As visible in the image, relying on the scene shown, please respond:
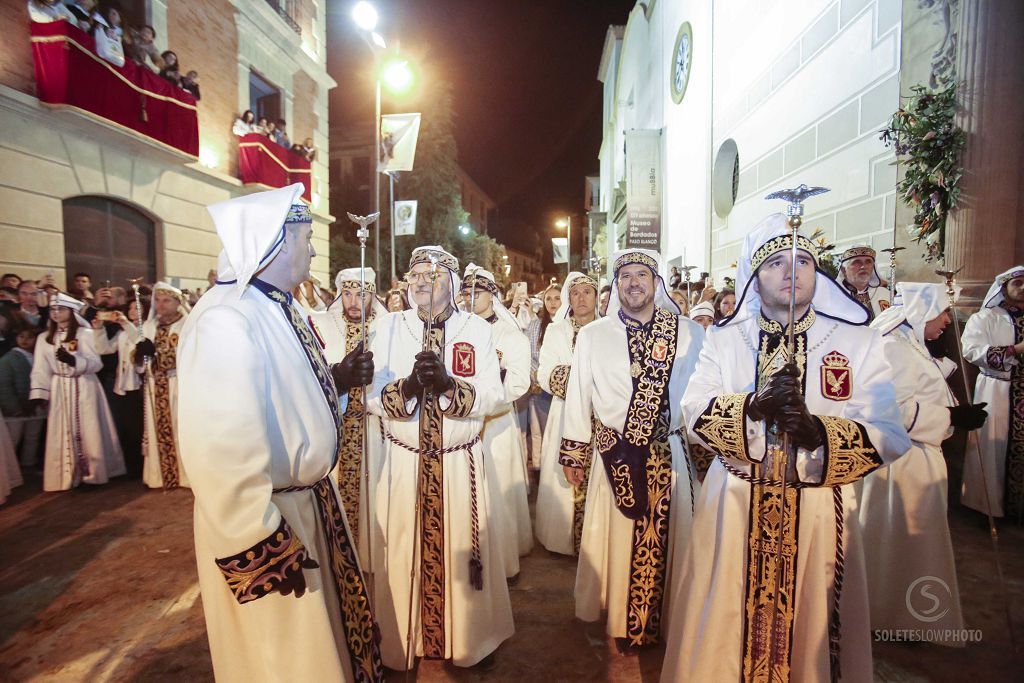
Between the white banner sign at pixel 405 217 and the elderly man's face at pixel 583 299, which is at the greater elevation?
the white banner sign at pixel 405 217

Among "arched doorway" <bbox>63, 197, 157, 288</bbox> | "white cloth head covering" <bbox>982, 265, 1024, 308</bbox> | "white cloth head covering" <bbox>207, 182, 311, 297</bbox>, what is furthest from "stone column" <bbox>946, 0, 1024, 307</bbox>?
"arched doorway" <bbox>63, 197, 157, 288</bbox>

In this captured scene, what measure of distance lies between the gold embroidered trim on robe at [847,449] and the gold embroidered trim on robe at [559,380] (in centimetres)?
271

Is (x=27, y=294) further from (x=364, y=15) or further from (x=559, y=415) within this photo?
(x=559, y=415)

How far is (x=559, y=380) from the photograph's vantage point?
16.3 feet

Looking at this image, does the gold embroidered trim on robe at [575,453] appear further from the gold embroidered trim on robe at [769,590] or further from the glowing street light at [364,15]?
the glowing street light at [364,15]

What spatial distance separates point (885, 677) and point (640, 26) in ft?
75.6

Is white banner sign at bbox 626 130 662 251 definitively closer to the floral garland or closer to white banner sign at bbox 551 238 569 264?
white banner sign at bbox 551 238 569 264

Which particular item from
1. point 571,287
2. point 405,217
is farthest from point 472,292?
point 405,217

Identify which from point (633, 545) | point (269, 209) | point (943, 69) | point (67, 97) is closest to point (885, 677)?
point (633, 545)

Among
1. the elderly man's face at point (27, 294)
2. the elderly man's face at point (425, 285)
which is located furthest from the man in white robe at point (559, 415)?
the elderly man's face at point (27, 294)

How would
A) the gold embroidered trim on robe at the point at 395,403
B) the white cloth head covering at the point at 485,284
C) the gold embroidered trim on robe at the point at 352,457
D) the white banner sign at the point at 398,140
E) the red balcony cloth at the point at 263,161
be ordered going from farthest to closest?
the red balcony cloth at the point at 263,161 → the white banner sign at the point at 398,140 → the white cloth head covering at the point at 485,284 → the gold embroidered trim on robe at the point at 352,457 → the gold embroidered trim on robe at the point at 395,403

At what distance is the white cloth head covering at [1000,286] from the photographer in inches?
198

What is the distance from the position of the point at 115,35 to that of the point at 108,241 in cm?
373

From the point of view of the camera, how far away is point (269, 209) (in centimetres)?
207
